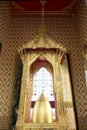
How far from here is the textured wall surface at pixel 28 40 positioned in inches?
154

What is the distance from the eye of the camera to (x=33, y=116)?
3.04 metres

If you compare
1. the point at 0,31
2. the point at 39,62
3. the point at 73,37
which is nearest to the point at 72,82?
the point at 39,62

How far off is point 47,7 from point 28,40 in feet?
4.79

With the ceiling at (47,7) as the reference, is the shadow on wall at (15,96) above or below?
below

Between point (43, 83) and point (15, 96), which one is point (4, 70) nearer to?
point (15, 96)

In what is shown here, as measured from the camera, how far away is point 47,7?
5500 millimetres

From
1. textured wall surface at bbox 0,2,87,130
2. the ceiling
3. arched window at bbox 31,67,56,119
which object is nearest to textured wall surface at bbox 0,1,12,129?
textured wall surface at bbox 0,2,87,130

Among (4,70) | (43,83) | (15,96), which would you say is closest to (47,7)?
(4,70)

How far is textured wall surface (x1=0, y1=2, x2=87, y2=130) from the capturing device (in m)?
3.91

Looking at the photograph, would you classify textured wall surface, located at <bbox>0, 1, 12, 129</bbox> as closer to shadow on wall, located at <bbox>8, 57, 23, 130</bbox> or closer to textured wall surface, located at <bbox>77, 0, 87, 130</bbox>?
shadow on wall, located at <bbox>8, 57, 23, 130</bbox>

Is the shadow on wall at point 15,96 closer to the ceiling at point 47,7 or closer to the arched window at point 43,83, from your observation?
the arched window at point 43,83

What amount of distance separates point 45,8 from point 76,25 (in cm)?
125

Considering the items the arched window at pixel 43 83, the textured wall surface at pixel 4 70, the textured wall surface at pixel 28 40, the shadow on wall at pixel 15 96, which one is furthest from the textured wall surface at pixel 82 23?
the textured wall surface at pixel 4 70

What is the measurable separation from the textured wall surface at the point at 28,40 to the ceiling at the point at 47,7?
184 millimetres
